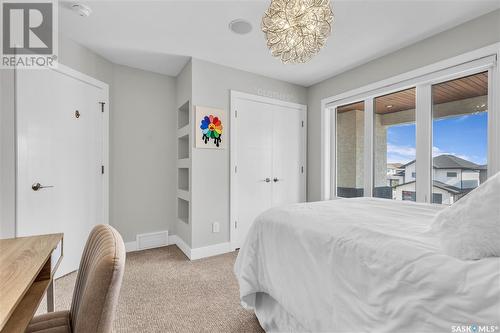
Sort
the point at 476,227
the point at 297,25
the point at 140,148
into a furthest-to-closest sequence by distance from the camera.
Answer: the point at 140,148 < the point at 297,25 < the point at 476,227

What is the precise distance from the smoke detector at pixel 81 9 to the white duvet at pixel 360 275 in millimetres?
2252

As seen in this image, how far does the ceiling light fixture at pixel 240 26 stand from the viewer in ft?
7.09

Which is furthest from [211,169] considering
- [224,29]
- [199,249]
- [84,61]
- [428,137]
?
[428,137]

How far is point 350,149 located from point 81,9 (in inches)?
135

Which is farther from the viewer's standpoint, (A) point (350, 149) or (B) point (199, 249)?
(A) point (350, 149)

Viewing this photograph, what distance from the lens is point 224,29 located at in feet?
7.45

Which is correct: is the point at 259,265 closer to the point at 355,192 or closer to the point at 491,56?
the point at 355,192

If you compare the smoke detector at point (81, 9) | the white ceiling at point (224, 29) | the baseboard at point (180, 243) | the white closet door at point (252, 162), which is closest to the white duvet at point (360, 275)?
the baseboard at point (180, 243)

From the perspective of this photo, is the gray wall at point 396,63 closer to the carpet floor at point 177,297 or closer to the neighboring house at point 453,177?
the neighboring house at point 453,177

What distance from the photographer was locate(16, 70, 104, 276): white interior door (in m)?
2.03

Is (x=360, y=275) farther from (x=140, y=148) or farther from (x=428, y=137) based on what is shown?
(x=140, y=148)

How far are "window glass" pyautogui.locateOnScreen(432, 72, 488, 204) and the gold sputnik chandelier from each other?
→ 1.79m

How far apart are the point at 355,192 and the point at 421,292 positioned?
106 inches
